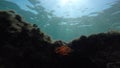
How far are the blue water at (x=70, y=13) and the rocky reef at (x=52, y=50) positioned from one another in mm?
13388

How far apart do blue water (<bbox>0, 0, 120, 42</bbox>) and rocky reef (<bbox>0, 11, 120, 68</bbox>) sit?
1339cm

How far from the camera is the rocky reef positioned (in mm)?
5926

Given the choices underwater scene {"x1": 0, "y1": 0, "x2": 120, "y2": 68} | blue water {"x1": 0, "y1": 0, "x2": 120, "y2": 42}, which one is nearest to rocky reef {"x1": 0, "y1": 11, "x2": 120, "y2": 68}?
underwater scene {"x1": 0, "y1": 0, "x2": 120, "y2": 68}

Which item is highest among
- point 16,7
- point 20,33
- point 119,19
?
point 16,7

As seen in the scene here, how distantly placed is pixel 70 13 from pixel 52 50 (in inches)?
Result: 769

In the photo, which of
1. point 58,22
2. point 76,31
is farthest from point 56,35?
point 58,22

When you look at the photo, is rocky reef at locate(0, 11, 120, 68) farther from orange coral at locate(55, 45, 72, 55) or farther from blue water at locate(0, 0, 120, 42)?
blue water at locate(0, 0, 120, 42)

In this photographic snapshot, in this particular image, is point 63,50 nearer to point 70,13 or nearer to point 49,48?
point 49,48

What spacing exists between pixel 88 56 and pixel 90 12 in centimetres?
1899

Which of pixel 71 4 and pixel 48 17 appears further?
pixel 48 17

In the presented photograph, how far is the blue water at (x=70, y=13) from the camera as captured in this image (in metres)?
22.6

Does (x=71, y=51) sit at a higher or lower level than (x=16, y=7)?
lower

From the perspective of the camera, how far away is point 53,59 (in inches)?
243

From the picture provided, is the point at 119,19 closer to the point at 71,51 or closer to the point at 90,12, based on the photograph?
the point at 90,12
